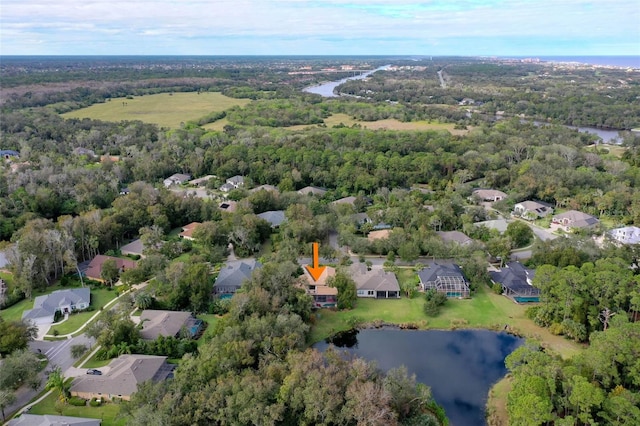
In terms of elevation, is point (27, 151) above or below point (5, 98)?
below

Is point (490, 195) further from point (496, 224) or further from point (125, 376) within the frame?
point (125, 376)

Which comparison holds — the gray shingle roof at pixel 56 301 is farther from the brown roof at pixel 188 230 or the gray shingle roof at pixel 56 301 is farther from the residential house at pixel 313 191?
the residential house at pixel 313 191

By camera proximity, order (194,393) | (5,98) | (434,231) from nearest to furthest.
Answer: (194,393)
(434,231)
(5,98)

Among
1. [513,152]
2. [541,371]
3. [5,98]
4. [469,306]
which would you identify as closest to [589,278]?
[469,306]

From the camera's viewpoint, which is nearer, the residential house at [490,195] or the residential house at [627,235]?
the residential house at [627,235]

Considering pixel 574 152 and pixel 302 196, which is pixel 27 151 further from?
pixel 574 152

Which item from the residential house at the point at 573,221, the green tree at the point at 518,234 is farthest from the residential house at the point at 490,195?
the green tree at the point at 518,234
